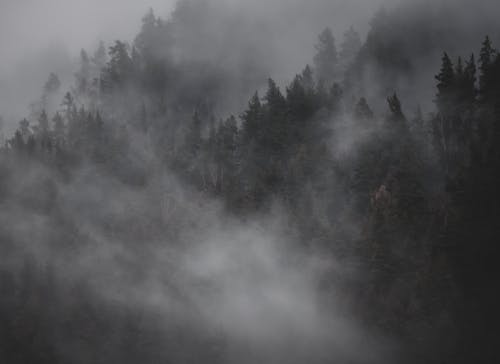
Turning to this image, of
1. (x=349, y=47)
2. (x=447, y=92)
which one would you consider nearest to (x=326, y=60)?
(x=349, y=47)

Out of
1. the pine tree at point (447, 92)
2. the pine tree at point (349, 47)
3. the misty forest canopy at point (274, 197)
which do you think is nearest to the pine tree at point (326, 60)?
the misty forest canopy at point (274, 197)

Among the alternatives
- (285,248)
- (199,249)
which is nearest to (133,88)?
(199,249)

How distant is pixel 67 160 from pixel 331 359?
183 ft

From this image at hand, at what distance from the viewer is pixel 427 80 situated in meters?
93.1

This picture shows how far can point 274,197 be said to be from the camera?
74.8 metres

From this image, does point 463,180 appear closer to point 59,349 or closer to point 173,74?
point 59,349

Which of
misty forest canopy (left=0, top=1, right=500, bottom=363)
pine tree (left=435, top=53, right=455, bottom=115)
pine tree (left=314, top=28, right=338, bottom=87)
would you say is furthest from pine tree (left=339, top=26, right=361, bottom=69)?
pine tree (left=435, top=53, right=455, bottom=115)

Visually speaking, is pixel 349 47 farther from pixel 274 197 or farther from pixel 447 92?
pixel 274 197

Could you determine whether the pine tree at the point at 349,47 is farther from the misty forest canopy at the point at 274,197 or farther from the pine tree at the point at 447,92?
the pine tree at the point at 447,92

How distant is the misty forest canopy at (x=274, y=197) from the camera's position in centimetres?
5838

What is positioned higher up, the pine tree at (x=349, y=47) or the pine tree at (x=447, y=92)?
the pine tree at (x=349, y=47)

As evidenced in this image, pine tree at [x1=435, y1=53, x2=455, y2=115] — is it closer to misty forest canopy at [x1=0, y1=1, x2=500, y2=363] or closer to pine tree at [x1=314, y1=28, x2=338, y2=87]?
misty forest canopy at [x1=0, y1=1, x2=500, y2=363]

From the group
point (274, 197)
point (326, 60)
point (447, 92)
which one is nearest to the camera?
point (447, 92)

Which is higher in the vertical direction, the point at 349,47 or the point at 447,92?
the point at 349,47
